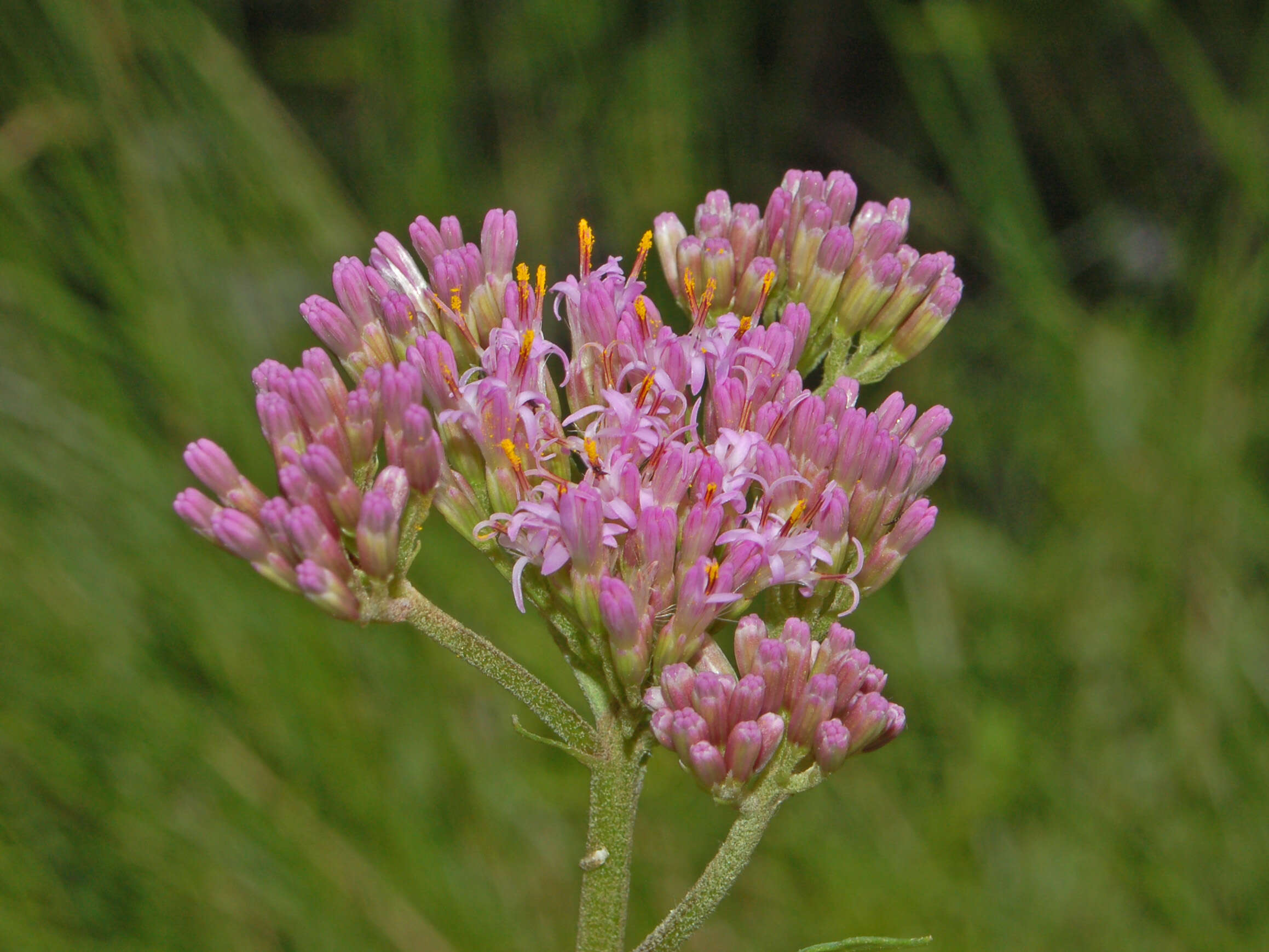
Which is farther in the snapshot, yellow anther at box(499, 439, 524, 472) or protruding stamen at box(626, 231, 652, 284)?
protruding stamen at box(626, 231, 652, 284)

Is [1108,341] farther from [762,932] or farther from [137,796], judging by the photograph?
[137,796]

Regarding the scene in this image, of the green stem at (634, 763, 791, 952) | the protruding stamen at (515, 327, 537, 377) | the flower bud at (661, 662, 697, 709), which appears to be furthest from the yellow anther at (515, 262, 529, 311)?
the green stem at (634, 763, 791, 952)

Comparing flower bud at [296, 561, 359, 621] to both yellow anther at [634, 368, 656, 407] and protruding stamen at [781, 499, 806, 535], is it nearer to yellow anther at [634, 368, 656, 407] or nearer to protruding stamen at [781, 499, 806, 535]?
yellow anther at [634, 368, 656, 407]

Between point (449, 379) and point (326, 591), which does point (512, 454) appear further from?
point (326, 591)

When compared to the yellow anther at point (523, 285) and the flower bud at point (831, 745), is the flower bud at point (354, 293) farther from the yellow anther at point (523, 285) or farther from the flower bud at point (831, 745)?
the flower bud at point (831, 745)

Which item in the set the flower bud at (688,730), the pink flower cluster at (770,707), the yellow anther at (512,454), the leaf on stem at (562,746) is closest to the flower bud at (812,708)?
Answer: the pink flower cluster at (770,707)

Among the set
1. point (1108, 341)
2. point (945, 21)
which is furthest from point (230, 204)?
point (1108, 341)
